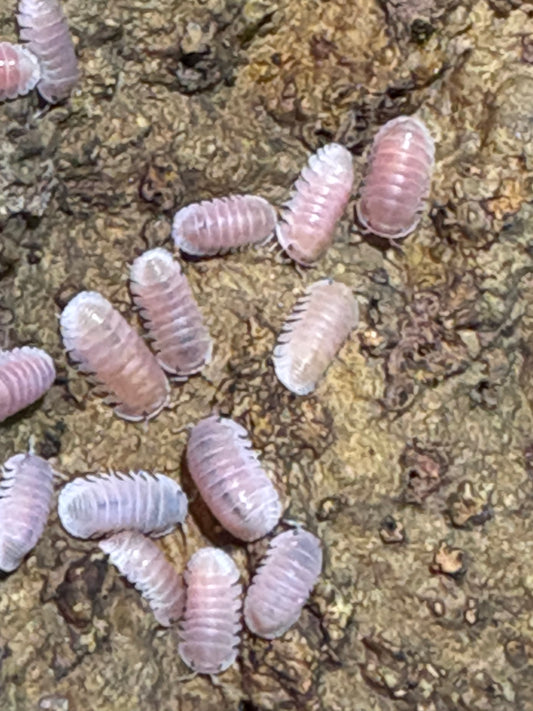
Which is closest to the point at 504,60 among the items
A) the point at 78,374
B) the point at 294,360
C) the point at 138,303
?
the point at 294,360

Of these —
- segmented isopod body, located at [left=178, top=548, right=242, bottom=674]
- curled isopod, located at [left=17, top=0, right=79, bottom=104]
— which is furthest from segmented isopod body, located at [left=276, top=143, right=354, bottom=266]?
segmented isopod body, located at [left=178, top=548, right=242, bottom=674]

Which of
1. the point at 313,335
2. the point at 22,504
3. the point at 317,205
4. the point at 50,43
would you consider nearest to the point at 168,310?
the point at 313,335

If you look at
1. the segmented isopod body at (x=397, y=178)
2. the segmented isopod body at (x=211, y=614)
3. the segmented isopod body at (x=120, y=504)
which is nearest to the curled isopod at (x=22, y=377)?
the segmented isopod body at (x=120, y=504)

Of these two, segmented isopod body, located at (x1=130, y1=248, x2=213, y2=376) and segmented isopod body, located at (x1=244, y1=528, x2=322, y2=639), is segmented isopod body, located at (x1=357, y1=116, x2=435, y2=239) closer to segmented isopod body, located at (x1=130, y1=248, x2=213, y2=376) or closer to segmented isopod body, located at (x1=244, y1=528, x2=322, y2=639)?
segmented isopod body, located at (x1=130, y1=248, x2=213, y2=376)

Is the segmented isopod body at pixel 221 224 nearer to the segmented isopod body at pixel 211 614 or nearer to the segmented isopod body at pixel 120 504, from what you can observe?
the segmented isopod body at pixel 120 504

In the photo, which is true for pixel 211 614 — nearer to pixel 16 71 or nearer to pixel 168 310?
pixel 168 310

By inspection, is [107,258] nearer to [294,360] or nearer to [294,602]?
[294,360]

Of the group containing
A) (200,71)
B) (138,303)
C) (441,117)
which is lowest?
(138,303)
